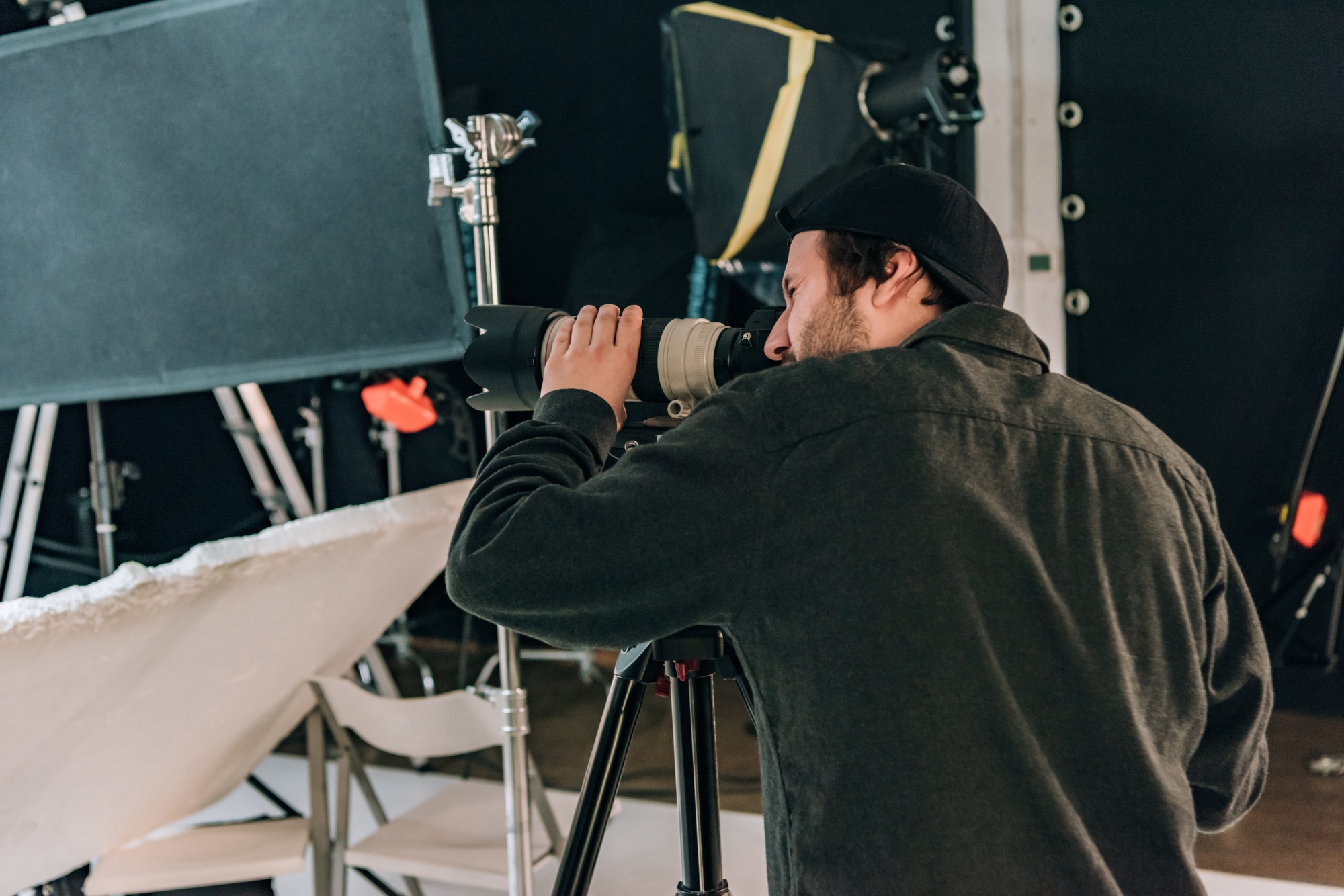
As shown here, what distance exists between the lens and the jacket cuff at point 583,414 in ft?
2.59

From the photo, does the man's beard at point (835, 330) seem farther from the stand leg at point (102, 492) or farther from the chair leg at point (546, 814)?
the stand leg at point (102, 492)

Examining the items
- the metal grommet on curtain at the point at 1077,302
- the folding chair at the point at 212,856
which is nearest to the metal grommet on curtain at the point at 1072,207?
the metal grommet on curtain at the point at 1077,302

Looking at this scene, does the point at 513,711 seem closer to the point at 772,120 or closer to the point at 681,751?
the point at 681,751

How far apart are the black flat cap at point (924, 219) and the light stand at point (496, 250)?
58 centimetres

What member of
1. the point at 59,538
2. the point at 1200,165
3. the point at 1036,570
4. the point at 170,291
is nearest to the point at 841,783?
the point at 1036,570

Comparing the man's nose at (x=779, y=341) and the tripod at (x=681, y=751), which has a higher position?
the man's nose at (x=779, y=341)

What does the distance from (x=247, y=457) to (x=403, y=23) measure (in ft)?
5.61

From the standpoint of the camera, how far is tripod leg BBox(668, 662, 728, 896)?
1.01 m

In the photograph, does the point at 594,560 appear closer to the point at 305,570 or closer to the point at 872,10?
the point at 305,570

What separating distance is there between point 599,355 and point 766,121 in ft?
5.27

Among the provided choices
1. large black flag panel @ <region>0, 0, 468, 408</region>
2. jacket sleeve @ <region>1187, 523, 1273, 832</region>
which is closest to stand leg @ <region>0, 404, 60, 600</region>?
large black flag panel @ <region>0, 0, 468, 408</region>

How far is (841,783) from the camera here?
683 millimetres

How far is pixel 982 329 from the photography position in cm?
75

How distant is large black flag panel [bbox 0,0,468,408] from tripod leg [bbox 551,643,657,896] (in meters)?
0.49
